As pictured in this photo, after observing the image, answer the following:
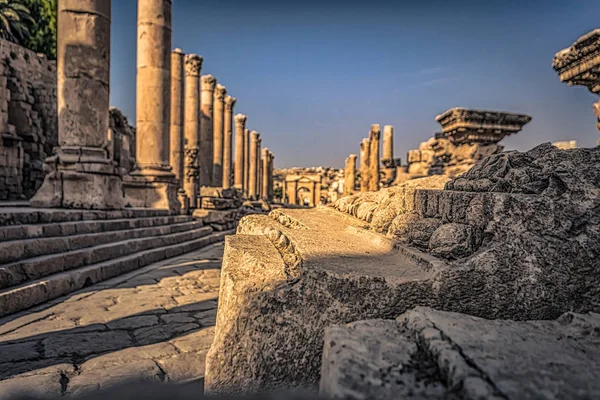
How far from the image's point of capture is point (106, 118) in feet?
25.4

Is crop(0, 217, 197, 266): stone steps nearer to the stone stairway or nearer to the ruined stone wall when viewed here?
the stone stairway

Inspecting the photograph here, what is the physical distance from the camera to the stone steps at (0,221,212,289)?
13.0 feet

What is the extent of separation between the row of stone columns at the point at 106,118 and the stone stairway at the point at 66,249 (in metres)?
0.78

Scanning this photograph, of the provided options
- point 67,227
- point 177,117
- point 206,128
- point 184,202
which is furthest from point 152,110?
point 206,128

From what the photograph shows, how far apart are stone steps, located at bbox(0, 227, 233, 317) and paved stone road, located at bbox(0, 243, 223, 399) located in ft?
0.44

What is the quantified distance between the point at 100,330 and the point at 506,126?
1144cm

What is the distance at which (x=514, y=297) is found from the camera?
1.75 metres

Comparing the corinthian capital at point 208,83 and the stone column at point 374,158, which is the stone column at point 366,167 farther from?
the corinthian capital at point 208,83

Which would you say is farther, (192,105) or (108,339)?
(192,105)

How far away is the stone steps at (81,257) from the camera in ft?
13.0

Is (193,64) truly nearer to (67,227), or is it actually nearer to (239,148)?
(239,148)

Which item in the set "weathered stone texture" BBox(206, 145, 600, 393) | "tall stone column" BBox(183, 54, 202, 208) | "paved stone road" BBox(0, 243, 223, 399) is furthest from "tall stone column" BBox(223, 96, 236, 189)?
"weathered stone texture" BBox(206, 145, 600, 393)

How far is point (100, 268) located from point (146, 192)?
17.9 ft

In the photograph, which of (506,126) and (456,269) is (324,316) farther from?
(506,126)
